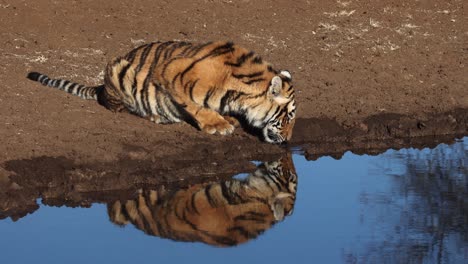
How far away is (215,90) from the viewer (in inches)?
444

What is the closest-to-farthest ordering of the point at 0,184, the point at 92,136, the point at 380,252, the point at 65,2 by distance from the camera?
the point at 380,252
the point at 0,184
the point at 92,136
the point at 65,2

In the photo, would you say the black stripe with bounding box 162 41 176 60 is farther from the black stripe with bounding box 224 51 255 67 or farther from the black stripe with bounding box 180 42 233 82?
the black stripe with bounding box 224 51 255 67

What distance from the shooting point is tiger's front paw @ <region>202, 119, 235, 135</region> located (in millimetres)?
11180

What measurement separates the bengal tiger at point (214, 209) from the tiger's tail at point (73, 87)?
2451 millimetres

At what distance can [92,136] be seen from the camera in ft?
35.6

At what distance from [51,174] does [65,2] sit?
555cm

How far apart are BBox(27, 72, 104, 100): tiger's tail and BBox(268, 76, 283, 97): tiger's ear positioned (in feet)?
6.35

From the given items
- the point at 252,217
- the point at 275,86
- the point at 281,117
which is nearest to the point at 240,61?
the point at 275,86

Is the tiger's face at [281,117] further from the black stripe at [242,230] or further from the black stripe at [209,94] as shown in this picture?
the black stripe at [242,230]

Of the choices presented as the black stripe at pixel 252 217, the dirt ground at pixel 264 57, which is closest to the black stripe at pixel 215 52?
the dirt ground at pixel 264 57

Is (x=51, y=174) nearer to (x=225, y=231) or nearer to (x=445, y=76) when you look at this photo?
(x=225, y=231)

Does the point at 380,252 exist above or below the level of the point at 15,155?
above

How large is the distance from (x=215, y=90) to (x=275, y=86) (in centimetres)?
55

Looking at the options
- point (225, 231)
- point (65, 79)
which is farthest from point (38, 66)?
point (225, 231)
